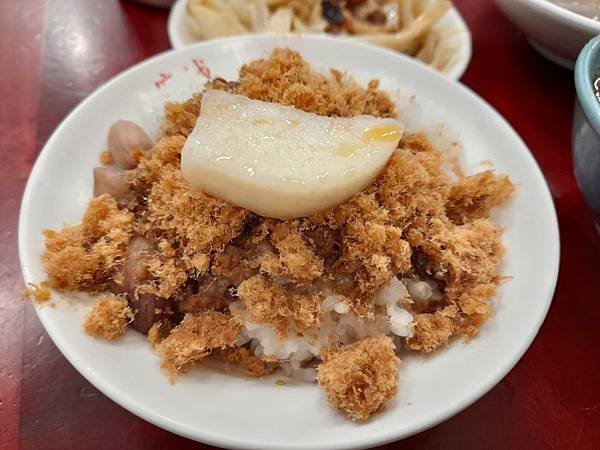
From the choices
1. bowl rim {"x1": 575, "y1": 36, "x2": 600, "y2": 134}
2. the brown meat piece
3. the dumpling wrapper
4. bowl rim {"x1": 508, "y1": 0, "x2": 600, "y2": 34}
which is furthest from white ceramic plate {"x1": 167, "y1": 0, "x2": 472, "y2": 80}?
the brown meat piece

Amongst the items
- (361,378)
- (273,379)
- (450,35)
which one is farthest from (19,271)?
(450,35)

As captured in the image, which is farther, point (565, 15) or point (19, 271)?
point (565, 15)

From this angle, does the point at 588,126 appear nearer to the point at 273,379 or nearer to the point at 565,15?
the point at 565,15

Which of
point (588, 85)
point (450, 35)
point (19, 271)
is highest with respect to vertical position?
point (588, 85)

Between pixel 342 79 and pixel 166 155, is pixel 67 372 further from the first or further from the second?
pixel 342 79

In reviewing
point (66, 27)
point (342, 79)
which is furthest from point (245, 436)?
point (66, 27)
